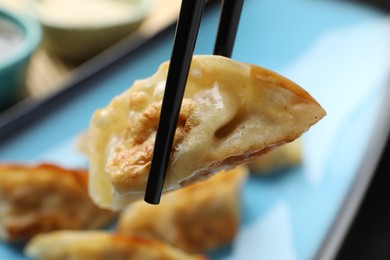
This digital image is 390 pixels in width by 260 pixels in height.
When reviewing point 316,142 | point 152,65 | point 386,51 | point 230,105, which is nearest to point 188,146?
point 230,105

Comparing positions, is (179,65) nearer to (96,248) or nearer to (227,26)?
(227,26)

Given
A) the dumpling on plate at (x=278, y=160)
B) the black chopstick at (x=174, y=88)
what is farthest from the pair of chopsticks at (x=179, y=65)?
the dumpling on plate at (x=278, y=160)

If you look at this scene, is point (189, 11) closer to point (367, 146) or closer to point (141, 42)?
point (367, 146)

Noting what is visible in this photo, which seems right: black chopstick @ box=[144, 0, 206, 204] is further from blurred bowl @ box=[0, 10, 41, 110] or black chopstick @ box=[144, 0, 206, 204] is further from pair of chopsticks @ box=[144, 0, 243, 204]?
blurred bowl @ box=[0, 10, 41, 110]

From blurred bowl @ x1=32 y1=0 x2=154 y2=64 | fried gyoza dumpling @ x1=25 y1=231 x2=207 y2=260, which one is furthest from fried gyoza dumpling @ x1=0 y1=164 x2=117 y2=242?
blurred bowl @ x1=32 y1=0 x2=154 y2=64

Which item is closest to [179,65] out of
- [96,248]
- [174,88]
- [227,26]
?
[174,88]

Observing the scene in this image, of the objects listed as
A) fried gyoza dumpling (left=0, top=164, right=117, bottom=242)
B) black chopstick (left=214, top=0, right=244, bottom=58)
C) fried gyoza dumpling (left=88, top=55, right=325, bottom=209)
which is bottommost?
fried gyoza dumpling (left=0, top=164, right=117, bottom=242)
